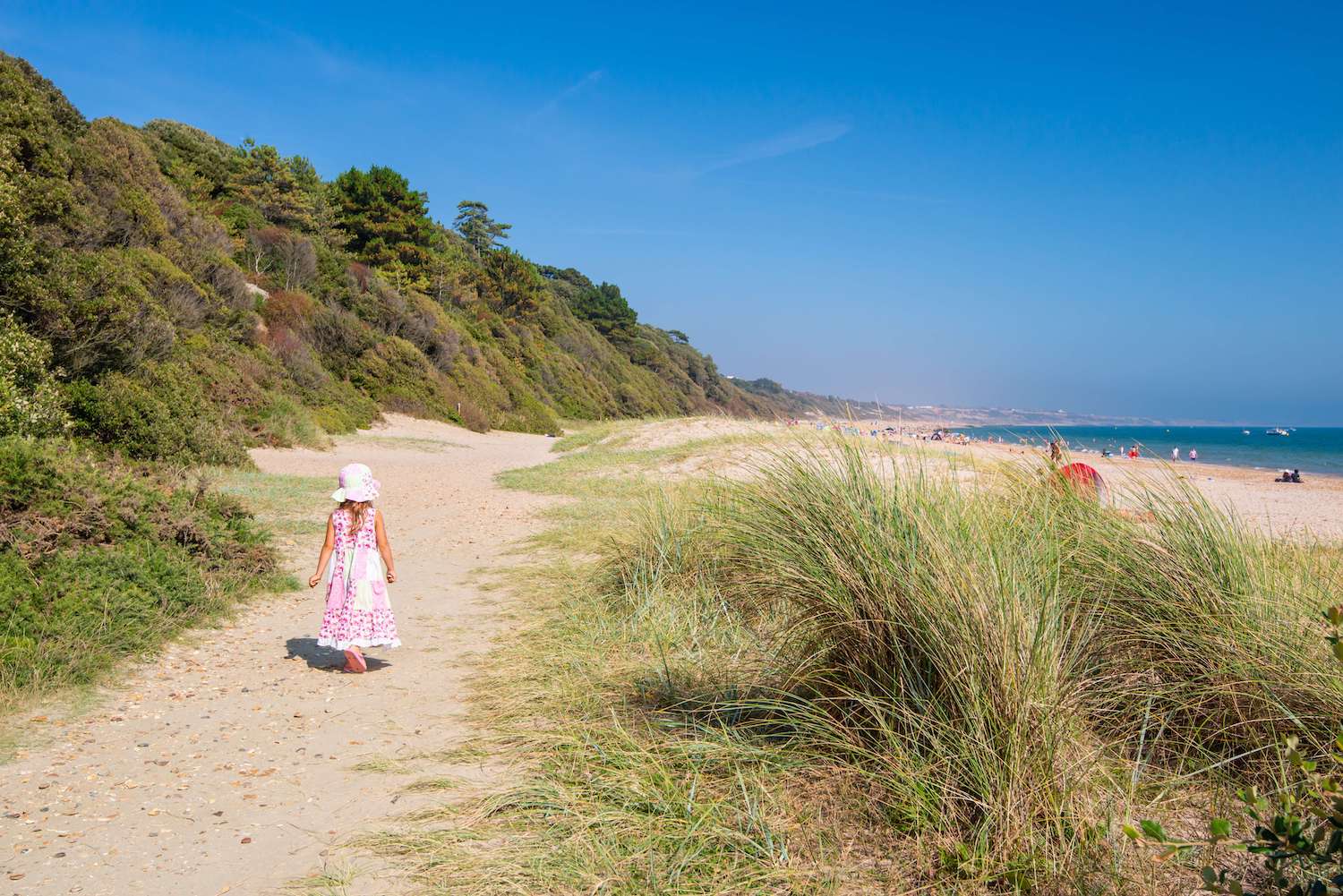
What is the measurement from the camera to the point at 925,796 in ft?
9.19

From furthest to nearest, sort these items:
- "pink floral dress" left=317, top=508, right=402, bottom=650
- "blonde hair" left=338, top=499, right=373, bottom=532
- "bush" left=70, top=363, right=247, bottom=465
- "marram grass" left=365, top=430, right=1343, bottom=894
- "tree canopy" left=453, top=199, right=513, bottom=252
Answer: "tree canopy" left=453, top=199, right=513, bottom=252 < "bush" left=70, top=363, right=247, bottom=465 < "blonde hair" left=338, top=499, right=373, bottom=532 < "pink floral dress" left=317, top=508, right=402, bottom=650 < "marram grass" left=365, top=430, right=1343, bottom=894

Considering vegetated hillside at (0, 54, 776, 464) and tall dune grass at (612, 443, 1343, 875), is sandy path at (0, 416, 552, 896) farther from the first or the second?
vegetated hillside at (0, 54, 776, 464)

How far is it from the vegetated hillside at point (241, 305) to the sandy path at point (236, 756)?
14.6 feet

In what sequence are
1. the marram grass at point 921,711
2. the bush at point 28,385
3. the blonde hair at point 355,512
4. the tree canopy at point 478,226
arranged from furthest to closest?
1. the tree canopy at point 478,226
2. the bush at point 28,385
3. the blonde hair at point 355,512
4. the marram grass at point 921,711

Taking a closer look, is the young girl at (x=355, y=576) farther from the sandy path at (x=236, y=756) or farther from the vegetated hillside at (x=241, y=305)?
the vegetated hillside at (x=241, y=305)

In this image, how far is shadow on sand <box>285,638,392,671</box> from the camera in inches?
214

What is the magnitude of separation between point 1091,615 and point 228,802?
148 inches

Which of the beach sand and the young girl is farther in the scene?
the young girl

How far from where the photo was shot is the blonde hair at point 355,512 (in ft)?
17.8

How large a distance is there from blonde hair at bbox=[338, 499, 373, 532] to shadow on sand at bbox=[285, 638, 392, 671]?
0.87 metres

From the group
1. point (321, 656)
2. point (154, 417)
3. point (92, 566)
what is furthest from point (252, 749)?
point (154, 417)

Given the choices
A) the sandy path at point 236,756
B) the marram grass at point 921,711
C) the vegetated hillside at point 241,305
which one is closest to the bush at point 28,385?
the vegetated hillside at point 241,305

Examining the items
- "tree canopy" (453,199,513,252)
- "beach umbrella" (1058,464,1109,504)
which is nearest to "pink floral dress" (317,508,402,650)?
"beach umbrella" (1058,464,1109,504)

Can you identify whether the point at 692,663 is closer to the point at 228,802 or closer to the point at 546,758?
the point at 546,758
